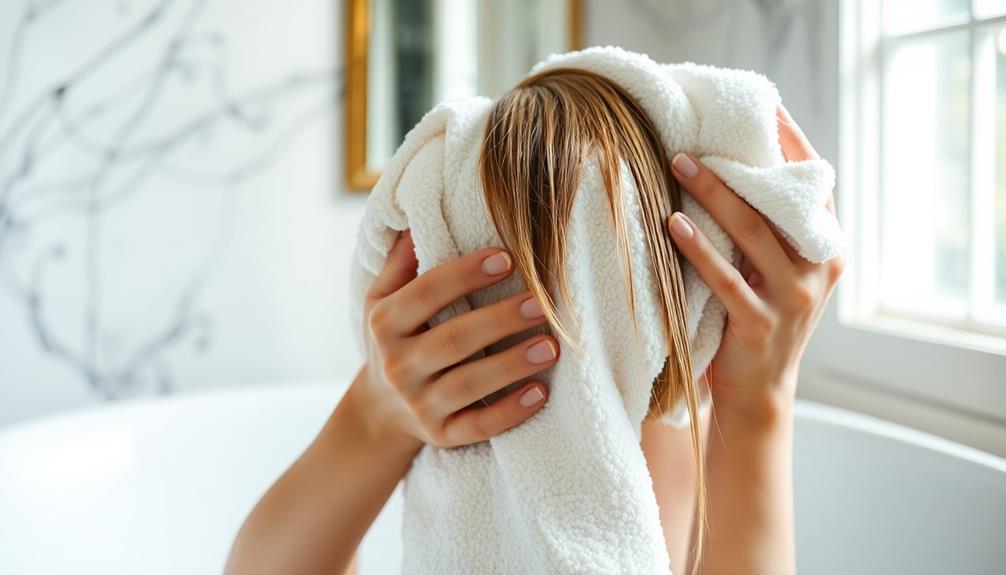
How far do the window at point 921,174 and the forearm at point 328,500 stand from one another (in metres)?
0.88

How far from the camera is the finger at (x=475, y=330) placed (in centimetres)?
62

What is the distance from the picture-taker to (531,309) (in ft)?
2.03

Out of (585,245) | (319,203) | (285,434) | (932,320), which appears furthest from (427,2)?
(585,245)

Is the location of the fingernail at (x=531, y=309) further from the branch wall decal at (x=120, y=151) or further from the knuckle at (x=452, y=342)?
the branch wall decal at (x=120, y=151)

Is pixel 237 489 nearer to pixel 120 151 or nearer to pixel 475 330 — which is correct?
pixel 120 151

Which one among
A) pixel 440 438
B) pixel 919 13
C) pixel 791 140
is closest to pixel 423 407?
pixel 440 438

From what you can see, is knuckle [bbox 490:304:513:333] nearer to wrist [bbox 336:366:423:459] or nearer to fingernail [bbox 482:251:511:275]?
fingernail [bbox 482:251:511:275]

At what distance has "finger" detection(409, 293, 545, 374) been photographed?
2.04ft

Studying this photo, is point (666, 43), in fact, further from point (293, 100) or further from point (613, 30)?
point (293, 100)

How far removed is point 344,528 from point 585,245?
0.35 m

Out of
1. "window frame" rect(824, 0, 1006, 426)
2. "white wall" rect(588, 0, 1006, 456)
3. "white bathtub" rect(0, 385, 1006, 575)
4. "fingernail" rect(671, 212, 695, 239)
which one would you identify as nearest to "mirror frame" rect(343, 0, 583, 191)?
"white bathtub" rect(0, 385, 1006, 575)

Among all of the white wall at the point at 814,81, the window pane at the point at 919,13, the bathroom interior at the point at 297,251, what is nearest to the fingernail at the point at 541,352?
the bathroom interior at the point at 297,251

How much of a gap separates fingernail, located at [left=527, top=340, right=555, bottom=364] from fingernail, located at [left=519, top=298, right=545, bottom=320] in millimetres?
20

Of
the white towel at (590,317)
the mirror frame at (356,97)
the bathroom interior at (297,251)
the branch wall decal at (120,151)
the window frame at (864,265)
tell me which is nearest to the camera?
the white towel at (590,317)
